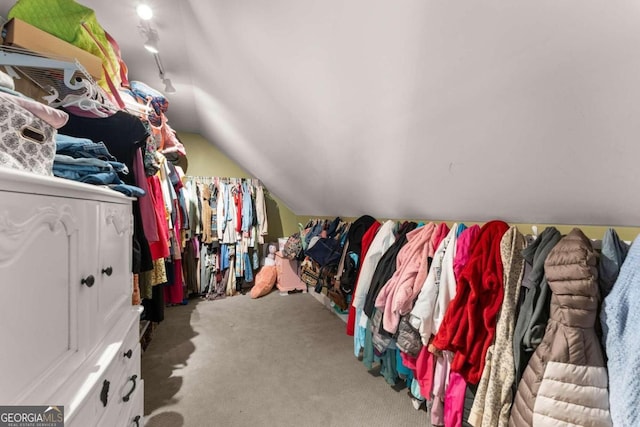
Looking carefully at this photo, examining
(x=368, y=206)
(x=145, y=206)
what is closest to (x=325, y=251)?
(x=368, y=206)

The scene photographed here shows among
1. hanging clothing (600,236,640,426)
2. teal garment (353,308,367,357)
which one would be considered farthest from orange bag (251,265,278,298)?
hanging clothing (600,236,640,426)

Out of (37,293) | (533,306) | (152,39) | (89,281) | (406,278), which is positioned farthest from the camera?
(152,39)

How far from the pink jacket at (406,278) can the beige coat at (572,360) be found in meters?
0.61

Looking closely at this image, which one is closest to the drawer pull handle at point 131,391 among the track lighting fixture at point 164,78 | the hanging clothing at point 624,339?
the hanging clothing at point 624,339

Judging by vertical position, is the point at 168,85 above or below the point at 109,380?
above

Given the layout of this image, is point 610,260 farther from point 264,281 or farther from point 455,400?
point 264,281

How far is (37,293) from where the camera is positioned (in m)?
0.49

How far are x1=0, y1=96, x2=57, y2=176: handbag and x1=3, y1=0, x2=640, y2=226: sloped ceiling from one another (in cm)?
100

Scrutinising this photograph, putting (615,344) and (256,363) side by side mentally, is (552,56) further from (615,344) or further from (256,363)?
(256,363)

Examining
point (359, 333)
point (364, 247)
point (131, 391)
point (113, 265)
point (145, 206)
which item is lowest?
point (359, 333)

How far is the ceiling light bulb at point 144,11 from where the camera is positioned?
139 centimetres

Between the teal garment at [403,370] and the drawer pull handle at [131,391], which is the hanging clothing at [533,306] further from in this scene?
the drawer pull handle at [131,391]

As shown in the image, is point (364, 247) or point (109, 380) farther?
point (364, 247)

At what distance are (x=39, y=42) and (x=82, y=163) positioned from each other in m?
0.61
